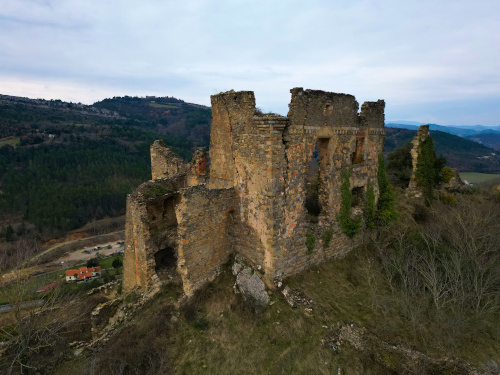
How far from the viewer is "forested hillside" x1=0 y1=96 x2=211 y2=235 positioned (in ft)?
196

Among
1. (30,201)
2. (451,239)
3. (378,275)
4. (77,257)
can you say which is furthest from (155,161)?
(30,201)

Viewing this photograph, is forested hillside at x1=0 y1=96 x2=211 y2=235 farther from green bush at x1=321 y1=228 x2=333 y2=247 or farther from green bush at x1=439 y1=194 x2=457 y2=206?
green bush at x1=439 y1=194 x2=457 y2=206

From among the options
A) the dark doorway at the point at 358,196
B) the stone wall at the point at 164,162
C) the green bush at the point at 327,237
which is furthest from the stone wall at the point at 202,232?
the dark doorway at the point at 358,196

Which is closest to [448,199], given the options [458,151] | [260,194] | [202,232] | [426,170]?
[426,170]

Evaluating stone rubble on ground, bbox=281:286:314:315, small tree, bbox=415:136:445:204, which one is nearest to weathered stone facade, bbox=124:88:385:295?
stone rubble on ground, bbox=281:286:314:315

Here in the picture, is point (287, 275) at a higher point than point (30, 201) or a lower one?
higher

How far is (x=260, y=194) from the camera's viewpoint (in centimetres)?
923

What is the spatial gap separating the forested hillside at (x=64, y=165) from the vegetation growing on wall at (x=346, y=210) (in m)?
62.2

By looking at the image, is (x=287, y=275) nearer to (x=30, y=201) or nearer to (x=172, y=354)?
(x=172, y=354)

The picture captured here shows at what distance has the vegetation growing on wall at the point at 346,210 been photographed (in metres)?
11.3

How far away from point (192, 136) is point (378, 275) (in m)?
106

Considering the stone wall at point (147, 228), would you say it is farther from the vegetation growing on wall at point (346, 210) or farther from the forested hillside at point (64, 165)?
the forested hillside at point (64, 165)

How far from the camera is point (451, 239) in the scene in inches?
493

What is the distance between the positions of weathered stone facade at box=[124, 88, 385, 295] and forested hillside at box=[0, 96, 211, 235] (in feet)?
189
